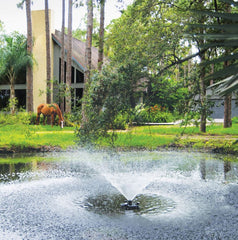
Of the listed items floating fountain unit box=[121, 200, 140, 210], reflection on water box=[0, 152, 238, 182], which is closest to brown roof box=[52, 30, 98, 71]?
reflection on water box=[0, 152, 238, 182]

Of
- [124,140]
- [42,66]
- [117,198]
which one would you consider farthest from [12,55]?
[117,198]

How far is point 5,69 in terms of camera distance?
83.9 feet

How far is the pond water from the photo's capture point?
4.78 metres

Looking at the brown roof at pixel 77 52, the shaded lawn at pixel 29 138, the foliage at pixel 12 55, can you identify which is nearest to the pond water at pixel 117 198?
the shaded lawn at pixel 29 138

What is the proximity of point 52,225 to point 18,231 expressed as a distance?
1.62ft

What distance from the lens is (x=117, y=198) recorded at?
21.7ft

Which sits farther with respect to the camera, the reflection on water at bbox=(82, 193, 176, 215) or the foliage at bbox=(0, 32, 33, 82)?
the foliage at bbox=(0, 32, 33, 82)

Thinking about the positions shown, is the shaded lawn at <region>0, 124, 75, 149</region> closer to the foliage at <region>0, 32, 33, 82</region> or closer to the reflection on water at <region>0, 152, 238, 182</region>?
the reflection on water at <region>0, 152, 238, 182</region>

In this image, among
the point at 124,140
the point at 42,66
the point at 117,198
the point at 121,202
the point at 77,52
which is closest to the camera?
the point at 121,202

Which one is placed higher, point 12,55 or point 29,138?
point 12,55

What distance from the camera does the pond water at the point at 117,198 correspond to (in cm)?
478

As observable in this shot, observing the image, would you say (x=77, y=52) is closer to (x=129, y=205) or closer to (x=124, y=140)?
(x=124, y=140)

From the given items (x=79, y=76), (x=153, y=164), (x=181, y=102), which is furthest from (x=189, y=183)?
(x=79, y=76)

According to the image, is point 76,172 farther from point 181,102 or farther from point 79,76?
point 79,76
